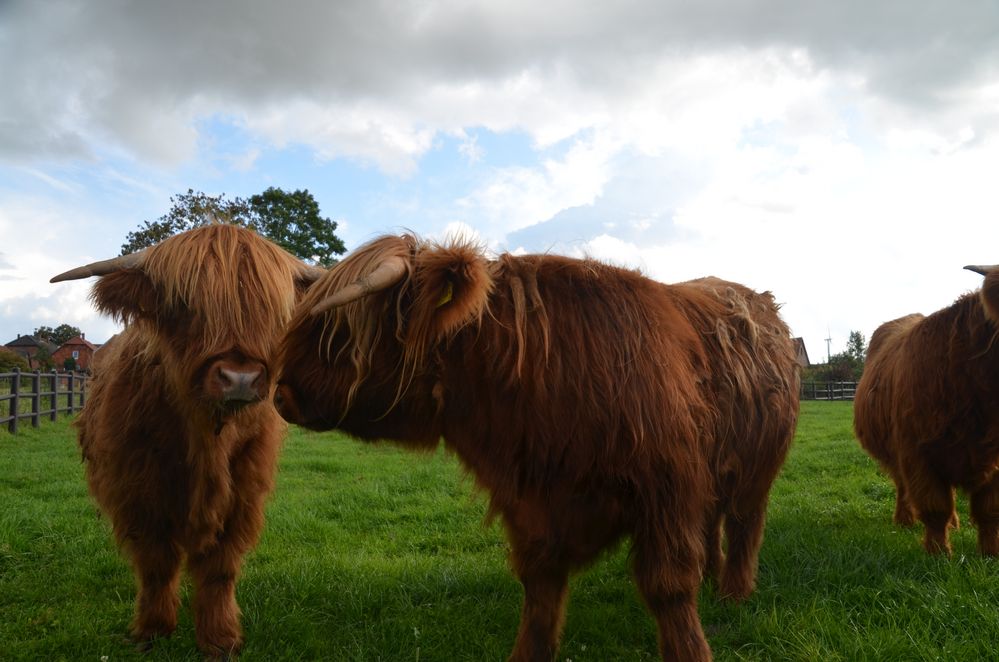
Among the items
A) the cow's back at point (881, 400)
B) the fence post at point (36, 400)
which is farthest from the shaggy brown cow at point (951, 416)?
the fence post at point (36, 400)

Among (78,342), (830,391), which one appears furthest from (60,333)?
(830,391)

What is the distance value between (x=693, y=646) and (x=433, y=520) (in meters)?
4.01

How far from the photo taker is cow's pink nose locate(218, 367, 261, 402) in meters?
2.65

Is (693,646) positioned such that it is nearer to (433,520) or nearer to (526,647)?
(526,647)

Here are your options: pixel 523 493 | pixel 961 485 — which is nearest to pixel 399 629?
pixel 523 493

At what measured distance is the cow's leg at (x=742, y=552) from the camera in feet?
12.3

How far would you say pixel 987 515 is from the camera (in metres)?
4.45

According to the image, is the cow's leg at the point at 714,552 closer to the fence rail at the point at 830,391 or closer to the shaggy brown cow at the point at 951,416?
the shaggy brown cow at the point at 951,416

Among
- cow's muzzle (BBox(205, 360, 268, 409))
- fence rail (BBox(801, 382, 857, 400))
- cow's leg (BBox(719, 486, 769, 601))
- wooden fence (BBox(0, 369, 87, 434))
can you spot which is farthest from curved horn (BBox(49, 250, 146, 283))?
fence rail (BBox(801, 382, 857, 400))

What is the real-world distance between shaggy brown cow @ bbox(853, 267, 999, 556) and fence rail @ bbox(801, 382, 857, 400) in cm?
3306

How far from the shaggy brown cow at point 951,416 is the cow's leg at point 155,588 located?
15.4ft

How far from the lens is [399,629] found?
3629 millimetres

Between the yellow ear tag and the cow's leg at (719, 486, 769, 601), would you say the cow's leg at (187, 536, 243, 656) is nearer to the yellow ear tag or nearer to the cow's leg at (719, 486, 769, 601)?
the yellow ear tag

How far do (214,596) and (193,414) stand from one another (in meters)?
1.03
